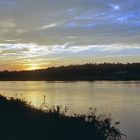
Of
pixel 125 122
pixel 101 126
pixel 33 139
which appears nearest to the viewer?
pixel 33 139

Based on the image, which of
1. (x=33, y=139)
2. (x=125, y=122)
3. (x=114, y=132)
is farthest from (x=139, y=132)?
(x=33, y=139)

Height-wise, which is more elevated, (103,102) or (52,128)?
(52,128)

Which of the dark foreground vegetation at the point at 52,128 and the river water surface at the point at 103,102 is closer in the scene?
the dark foreground vegetation at the point at 52,128

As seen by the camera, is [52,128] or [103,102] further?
[103,102]

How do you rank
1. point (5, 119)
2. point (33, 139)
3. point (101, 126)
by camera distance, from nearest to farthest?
point (33, 139), point (5, 119), point (101, 126)

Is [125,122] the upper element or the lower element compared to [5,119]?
lower

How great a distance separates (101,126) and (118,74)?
13777 centimetres

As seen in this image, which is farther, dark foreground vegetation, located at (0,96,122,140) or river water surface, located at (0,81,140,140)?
river water surface, located at (0,81,140,140)

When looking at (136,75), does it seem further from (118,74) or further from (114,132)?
(114,132)

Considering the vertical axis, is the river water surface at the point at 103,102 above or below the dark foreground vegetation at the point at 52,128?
below

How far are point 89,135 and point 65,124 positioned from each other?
0.99m

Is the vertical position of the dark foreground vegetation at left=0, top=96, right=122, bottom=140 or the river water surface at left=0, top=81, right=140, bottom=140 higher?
the dark foreground vegetation at left=0, top=96, right=122, bottom=140

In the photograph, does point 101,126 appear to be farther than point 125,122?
No

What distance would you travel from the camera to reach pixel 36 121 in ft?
41.9
